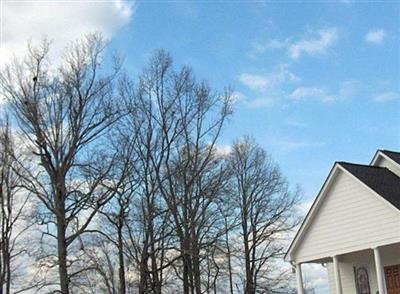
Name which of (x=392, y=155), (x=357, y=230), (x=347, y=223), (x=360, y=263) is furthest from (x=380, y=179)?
(x=360, y=263)

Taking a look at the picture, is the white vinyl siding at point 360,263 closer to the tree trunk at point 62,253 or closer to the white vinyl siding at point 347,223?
the white vinyl siding at point 347,223

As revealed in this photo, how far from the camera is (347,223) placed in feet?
61.3

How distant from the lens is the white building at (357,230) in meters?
17.6

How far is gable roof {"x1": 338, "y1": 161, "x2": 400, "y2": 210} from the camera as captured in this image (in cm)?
1777

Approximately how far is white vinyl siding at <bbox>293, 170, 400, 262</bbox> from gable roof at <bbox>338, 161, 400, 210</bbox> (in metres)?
0.18

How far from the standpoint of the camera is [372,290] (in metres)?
19.7

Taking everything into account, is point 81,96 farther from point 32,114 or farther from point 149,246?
point 149,246

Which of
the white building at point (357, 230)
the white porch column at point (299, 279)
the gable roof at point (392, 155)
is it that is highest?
the gable roof at point (392, 155)

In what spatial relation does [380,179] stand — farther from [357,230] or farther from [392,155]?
[392,155]

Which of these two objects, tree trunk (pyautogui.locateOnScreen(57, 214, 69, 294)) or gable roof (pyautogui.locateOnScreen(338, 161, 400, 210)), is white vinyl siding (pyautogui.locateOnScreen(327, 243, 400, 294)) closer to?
gable roof (pyautogui.locateOnScreen(338, 161, 400, 210))

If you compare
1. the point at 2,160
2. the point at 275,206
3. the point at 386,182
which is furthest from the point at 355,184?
the point at 275,206

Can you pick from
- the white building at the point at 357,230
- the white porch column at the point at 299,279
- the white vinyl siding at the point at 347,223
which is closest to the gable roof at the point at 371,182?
the white building at the point at 357,230

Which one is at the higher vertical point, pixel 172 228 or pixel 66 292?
pixel 172 228

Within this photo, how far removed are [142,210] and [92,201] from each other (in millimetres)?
3677
